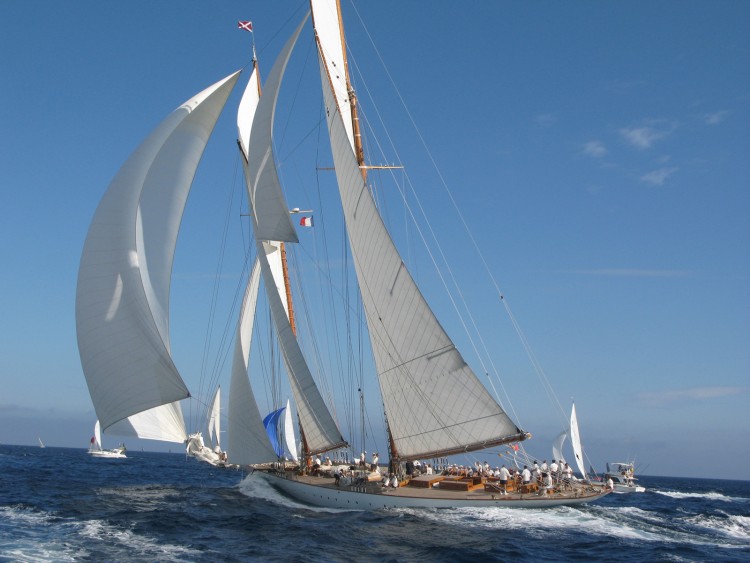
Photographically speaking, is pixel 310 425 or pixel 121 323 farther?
pixel 310 425

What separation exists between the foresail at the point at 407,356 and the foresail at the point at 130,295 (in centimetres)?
829

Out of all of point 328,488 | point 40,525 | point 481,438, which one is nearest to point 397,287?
point 481,438

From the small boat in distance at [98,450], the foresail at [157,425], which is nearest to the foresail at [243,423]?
the foresail at [157,425]

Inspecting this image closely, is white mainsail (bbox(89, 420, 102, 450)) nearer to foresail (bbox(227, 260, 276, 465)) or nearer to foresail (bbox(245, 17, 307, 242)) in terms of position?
foresail (bbox(227, 260, 276, 465))

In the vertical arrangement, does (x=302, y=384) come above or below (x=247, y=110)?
below

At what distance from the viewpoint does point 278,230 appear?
30031mm

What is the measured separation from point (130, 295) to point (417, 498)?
1404cm

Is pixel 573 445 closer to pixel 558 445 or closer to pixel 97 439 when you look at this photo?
pixel 558 445

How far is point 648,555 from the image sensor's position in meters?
21.5

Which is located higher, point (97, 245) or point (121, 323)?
point (97, 245)

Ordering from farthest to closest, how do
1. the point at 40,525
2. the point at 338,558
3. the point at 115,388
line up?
the point at 115,388
the point at 40,525
the point at 338,558

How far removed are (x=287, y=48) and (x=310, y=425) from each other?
18.2m

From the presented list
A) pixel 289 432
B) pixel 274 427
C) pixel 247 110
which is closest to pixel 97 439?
pixel 289 432

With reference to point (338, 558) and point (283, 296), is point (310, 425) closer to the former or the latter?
point (283, 296)
